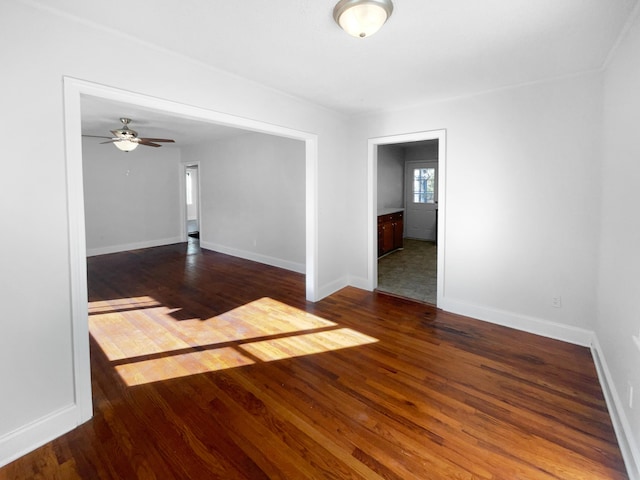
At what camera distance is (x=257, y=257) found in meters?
6.30

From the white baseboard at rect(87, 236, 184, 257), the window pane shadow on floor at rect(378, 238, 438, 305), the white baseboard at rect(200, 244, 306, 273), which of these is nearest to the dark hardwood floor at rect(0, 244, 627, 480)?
the window pane shadow on floor at rect(378, 238, 438, 305)

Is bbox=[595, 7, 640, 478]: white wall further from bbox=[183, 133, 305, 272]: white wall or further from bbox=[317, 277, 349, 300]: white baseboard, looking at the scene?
bbox=[183, 133, 305, 272]: white wall

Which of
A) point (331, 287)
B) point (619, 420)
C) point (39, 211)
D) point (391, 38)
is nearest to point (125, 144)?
point (39, 211)

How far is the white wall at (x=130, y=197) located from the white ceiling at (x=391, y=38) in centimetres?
560

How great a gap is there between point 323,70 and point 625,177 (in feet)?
7.67

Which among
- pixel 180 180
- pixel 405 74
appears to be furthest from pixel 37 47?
pixel 180 180

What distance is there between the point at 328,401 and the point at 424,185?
7.35 metres

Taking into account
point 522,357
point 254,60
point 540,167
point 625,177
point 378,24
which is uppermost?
point 254,60

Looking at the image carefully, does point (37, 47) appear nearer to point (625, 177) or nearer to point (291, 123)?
point (291, 123)

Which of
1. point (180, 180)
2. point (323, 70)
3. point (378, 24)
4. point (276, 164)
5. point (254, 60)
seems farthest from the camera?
point (180, 180)

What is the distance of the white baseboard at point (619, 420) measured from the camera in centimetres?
157

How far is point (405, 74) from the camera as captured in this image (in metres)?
2.80

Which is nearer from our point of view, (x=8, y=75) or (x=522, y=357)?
(x=8, y=75)

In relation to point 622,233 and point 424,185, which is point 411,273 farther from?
point 424,185
